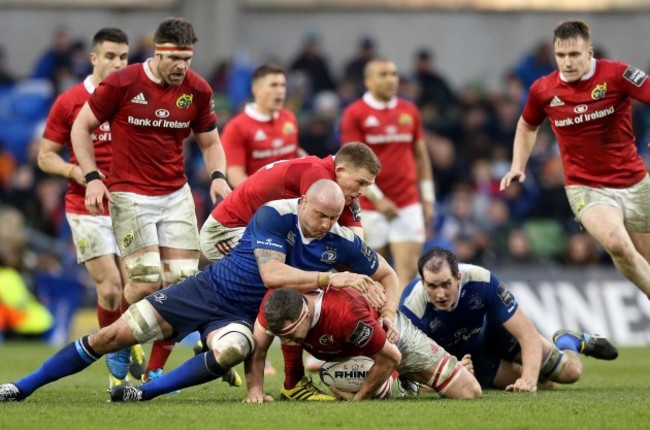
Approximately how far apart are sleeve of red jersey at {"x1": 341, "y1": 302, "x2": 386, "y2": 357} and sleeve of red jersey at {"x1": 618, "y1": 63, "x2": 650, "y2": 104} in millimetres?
3358

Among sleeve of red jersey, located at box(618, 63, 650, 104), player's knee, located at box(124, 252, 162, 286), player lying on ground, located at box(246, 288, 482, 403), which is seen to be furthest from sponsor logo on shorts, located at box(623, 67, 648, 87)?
player's knee, located at box(124, 252, 162, 286)

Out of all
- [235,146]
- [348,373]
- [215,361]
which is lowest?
[348,373]

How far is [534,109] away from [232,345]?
3.92 m

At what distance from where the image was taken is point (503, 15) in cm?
2598

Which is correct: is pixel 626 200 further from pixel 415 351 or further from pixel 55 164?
pixel 55 164

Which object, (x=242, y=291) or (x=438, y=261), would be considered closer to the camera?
(x=242, y=291)

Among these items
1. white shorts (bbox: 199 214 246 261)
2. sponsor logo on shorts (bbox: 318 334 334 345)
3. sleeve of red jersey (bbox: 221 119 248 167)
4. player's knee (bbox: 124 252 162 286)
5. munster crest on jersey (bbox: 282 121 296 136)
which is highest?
munster crest on jersey (bbox: 282 121 296 136)

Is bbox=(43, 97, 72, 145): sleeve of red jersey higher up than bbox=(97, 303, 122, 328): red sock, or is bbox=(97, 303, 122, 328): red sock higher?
bbox=(43, 97, 72, 145): sleeve of red jersey

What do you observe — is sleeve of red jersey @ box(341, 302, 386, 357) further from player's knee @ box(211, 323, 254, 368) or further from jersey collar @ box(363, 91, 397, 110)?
jersey collar @ box(363, 91, 397, 110)

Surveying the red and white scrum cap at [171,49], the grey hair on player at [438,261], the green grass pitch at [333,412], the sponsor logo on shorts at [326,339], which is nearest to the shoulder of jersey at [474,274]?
the grey hair on player at [438,261]

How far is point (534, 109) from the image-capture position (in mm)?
11273

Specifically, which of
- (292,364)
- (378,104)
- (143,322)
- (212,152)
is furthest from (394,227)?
(143,322)

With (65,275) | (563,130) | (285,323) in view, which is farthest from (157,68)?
(65,275)

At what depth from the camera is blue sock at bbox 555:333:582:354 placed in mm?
11047
